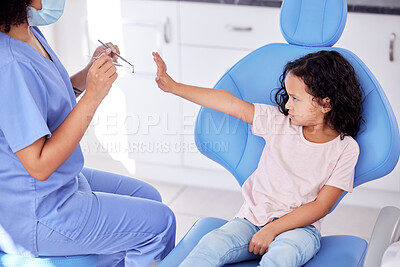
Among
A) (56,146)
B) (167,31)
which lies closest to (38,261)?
(56,146)

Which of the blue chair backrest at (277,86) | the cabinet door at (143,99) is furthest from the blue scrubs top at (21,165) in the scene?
the cabinet door at (143,99)

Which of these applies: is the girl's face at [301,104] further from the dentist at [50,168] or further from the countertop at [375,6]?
the countertop at [375,6]

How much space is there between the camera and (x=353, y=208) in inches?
98.3

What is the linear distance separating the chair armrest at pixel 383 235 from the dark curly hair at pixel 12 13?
0.93 m

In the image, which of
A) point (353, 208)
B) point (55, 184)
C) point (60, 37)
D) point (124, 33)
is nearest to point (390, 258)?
point (55, 184)

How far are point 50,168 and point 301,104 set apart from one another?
0.66 m

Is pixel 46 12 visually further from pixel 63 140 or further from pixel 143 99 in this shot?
pixel 143 99

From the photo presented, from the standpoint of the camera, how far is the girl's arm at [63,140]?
121 cm

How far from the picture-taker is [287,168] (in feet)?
4.89

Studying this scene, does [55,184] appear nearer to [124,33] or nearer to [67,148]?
[67,148]

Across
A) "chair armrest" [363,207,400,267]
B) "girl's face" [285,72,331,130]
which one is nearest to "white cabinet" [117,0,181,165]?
"girl's face" [285,72,331,130]

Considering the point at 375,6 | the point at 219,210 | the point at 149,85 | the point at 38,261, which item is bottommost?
the point at 219,210

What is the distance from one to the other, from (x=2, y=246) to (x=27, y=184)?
0.18m

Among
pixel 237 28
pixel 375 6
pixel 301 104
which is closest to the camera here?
pixel 301 104
